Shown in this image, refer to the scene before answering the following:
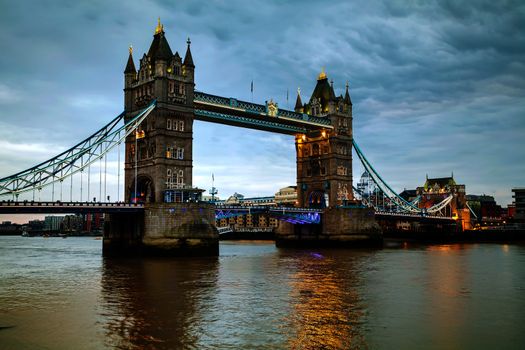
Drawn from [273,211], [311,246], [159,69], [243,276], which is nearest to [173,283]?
[243,276]

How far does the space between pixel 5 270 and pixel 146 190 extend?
2171cm

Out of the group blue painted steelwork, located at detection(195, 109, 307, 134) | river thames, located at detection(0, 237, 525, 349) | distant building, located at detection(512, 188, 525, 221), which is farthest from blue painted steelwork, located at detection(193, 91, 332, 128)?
distant building, located at detection(512, 188, 525, 221)

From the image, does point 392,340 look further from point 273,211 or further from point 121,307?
point 273,211

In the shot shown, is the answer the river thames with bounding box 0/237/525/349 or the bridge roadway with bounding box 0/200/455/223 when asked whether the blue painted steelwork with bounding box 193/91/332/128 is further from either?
the river thames with bounding box 0/237/525/349

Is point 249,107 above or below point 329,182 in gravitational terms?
above

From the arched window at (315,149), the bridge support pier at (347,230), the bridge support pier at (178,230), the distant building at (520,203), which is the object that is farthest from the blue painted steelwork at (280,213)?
the distant building at (520,203)

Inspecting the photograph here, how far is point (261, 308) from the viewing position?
29.1 metres

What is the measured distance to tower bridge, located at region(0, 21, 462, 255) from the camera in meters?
58.5

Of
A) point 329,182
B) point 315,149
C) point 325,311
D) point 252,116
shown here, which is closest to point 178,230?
point 252,116

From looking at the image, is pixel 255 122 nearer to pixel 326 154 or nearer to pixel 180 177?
pixel 180 177

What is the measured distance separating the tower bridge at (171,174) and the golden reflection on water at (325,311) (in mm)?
19156

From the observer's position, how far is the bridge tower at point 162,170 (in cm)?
5878

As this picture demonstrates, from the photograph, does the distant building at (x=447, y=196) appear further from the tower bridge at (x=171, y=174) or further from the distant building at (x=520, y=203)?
the tower bridge at (x=171, y=174)

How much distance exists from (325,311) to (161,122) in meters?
41.2
